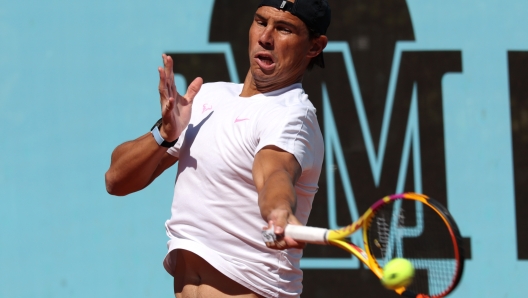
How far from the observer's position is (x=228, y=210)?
2.63 m

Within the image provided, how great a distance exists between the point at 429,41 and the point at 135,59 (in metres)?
1.61

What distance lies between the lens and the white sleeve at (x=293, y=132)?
2.48 m

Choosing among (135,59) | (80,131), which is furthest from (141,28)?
(80,131)

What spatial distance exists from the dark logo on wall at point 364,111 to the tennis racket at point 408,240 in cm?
143

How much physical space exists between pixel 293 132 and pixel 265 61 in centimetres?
40

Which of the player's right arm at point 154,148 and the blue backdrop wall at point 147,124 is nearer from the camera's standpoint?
the player's right arm at point 154,148

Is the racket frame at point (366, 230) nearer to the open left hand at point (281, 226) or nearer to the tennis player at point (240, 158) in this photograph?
the open left hand at point (281, 226)

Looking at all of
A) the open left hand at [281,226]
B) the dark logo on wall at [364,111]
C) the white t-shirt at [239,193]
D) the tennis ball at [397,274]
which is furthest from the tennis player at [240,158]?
the dark logo on wall at [364,111]

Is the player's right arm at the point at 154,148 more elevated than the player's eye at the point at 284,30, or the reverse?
the player's eye at the point at 284,30

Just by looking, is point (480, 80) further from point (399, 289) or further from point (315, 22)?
point (399, 289)

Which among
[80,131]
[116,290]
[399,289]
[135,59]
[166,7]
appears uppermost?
[166,7]

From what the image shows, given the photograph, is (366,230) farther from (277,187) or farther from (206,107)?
(206,107)

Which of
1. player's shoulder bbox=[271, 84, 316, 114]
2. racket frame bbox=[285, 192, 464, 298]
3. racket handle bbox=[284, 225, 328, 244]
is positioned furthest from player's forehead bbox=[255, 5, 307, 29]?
racket handle bbox=[284, 225, 328, 244]

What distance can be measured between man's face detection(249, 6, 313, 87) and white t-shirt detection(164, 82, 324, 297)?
10 cm
